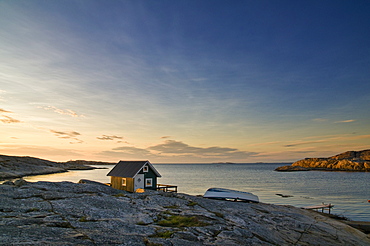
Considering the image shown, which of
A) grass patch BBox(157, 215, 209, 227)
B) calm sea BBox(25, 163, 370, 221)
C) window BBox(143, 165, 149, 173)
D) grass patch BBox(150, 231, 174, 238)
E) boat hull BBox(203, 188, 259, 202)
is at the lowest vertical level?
calm sea BBox(25, 163, 370, 221)

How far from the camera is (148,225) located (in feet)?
44.7

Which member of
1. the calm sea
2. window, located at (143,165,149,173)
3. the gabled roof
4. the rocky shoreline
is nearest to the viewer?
the rocky shoreline

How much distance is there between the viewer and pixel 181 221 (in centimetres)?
1500

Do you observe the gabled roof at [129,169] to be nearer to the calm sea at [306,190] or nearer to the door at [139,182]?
the door at [139,182]

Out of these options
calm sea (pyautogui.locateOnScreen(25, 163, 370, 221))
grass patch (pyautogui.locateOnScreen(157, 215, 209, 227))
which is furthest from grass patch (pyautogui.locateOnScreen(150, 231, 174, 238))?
calm sea (pyautogui.locateOnScreen(25, 163, 370, 221))

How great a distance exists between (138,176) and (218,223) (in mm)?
28293

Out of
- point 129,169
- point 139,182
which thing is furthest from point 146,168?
point 129,169

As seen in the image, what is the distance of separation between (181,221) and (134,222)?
2.98 metres

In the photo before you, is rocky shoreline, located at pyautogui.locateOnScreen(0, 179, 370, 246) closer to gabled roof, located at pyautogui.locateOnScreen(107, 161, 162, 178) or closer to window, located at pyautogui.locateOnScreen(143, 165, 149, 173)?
gabled roof, located at pyautogui.locateOnScreen(107, 161, 162, 178)

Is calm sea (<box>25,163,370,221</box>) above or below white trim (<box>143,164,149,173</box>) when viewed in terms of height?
below

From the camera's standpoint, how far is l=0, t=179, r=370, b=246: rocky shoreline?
1062cm

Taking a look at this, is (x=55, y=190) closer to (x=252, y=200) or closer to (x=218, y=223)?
(x=218, y=223)

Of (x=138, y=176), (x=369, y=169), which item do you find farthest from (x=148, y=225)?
(x=369, y=169)

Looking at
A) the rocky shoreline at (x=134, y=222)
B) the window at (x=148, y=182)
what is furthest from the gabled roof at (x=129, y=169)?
the rocky shoreline at (x=134, y=222)
